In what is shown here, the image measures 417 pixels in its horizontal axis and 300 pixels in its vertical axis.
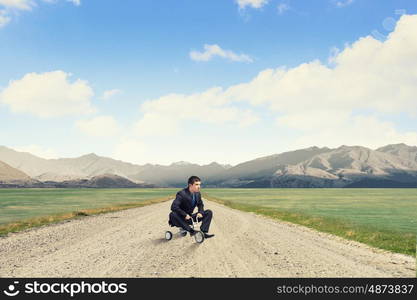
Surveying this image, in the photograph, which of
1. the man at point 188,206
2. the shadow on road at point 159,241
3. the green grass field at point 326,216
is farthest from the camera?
the green grass field at point 326,216

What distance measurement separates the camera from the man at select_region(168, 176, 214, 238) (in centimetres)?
1758

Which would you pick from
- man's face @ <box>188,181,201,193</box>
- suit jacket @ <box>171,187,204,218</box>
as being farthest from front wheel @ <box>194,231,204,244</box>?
man's face @ <box>188,181,201,193</box>

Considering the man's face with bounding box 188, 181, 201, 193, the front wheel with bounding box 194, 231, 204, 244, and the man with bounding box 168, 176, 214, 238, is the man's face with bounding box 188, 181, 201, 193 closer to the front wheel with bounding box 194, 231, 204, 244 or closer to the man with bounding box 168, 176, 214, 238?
the man with bounding box 168, 176, 214, 238

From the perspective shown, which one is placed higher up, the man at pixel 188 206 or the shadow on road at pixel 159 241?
the man at pixel 188 206

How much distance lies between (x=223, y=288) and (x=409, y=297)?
179 inches

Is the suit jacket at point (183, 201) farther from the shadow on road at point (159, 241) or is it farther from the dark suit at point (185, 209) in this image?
the shadow on road at point (159, 241)

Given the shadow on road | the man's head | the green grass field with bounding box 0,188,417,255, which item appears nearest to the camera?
the man's head

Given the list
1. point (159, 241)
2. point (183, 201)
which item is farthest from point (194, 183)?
point (159, 241)

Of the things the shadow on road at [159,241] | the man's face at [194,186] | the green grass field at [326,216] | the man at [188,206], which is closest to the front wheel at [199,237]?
the man at [188,206]

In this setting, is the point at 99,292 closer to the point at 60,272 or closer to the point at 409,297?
the point at 60,272

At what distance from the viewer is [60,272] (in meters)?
11.8

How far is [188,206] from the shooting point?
59.2 ft

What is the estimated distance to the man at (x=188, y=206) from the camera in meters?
17.6

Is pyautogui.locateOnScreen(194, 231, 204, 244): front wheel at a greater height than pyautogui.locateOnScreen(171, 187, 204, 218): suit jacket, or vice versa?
pyautogui.locateOnScreen(171, 187, 204, 218): suit jacket
